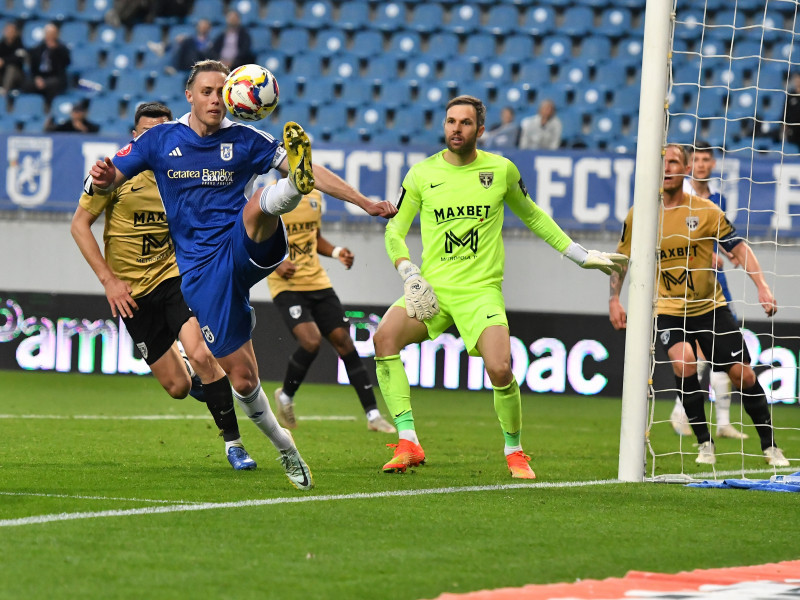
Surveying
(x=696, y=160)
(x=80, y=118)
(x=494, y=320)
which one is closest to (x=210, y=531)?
(x=494, y=320)

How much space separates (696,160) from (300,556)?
18.9 feet

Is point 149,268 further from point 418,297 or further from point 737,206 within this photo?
point 737,206

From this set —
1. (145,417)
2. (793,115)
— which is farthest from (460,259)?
(793,115)

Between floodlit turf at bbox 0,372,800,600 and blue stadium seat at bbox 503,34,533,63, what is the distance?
9991mm

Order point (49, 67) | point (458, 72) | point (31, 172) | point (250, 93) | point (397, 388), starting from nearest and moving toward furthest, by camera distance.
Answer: point (250, 93), point (397, 388), point (31, 172), point (49, 67), point (458, 72)

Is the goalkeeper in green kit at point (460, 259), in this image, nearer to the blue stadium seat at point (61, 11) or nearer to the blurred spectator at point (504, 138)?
the blurred spectator at point (504, 138)

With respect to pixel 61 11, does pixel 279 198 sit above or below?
below

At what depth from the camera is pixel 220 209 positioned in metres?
6.55

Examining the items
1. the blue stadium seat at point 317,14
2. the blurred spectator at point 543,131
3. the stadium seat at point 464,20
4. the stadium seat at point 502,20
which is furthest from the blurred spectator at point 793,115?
the blue stadium seat at point 317,14

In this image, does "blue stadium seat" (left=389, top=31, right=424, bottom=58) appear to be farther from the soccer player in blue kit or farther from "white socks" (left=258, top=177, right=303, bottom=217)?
"white socks" (left=258, top=177, right=303, bottom=217)

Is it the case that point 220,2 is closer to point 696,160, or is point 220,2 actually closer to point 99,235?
point 99,235

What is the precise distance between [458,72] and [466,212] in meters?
11.4

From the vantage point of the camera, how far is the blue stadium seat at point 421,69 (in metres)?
18.5

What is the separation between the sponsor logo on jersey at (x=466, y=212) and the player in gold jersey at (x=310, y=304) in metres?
3.27
